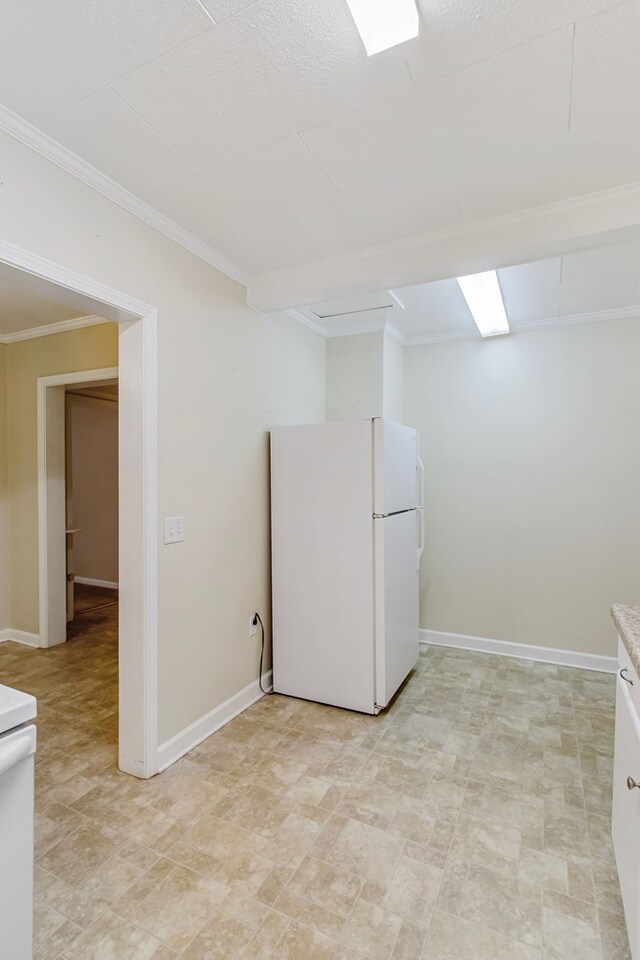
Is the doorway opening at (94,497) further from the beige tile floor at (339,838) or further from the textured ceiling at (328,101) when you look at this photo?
the textured ceiling at (328,101)

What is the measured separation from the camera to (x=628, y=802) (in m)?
1.33

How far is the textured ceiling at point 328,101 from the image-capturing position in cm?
122

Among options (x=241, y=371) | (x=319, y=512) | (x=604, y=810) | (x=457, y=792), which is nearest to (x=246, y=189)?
(x=241, y=371)

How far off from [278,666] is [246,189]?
2.62 metres

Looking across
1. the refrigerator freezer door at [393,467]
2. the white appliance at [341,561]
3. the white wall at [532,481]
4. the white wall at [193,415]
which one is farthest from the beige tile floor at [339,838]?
the refrigerator freezer door at [393,467]

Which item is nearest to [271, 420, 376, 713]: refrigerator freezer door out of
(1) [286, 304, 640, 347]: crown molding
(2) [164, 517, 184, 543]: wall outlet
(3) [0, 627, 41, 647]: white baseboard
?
(2) [164, 517, 184, 543]: wall outlet

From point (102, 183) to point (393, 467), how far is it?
77.0 inches

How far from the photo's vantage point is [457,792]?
2.00m

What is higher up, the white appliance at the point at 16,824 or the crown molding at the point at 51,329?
the crown molding at the point at 51,329

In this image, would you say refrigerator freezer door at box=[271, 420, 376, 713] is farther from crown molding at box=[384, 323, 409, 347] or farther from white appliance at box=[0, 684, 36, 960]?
white appliance at box=[0, 684, 36, 960]

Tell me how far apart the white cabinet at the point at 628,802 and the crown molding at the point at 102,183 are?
2.54 meters

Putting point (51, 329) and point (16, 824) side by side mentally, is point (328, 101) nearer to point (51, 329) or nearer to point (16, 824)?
point (16, 824)

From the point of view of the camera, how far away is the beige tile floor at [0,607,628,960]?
137 centimetres

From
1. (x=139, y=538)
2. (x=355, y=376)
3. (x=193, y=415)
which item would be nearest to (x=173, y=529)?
(x=139, y=538)
